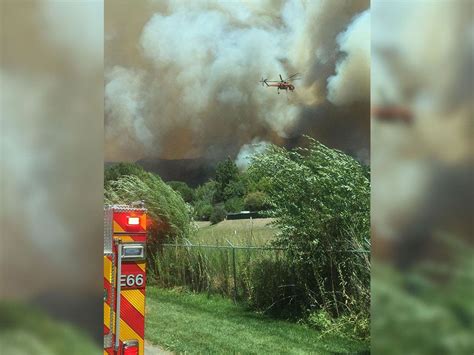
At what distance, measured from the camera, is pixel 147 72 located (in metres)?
6.75

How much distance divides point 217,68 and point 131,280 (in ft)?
11.8

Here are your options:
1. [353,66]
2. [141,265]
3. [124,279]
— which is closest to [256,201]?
[353,66]

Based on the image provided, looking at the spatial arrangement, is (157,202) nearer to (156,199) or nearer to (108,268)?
(156,199)

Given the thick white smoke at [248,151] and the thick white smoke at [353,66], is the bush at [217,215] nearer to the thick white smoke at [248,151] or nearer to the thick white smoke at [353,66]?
the thick white smoke at [248,151]

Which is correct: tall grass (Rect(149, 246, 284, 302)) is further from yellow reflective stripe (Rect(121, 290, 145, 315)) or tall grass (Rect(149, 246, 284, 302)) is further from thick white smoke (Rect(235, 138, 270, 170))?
yellow reflective stripe (Rect(121, 290, 145, 315))

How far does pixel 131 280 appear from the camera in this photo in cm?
346

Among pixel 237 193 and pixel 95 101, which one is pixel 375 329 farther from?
pixel 237 193

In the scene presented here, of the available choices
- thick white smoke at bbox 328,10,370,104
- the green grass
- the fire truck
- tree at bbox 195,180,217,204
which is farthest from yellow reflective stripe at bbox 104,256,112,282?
tree at bbox 195,180,217,204

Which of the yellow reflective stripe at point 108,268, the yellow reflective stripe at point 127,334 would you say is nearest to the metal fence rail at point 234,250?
the yellow reflective stripe at point 127,334

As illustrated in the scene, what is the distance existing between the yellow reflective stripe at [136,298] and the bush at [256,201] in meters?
3.02

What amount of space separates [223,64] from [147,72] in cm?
85

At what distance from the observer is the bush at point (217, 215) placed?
279 inches

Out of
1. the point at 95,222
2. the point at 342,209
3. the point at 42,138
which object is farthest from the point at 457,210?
the point at 342,209

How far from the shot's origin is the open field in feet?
21.6
